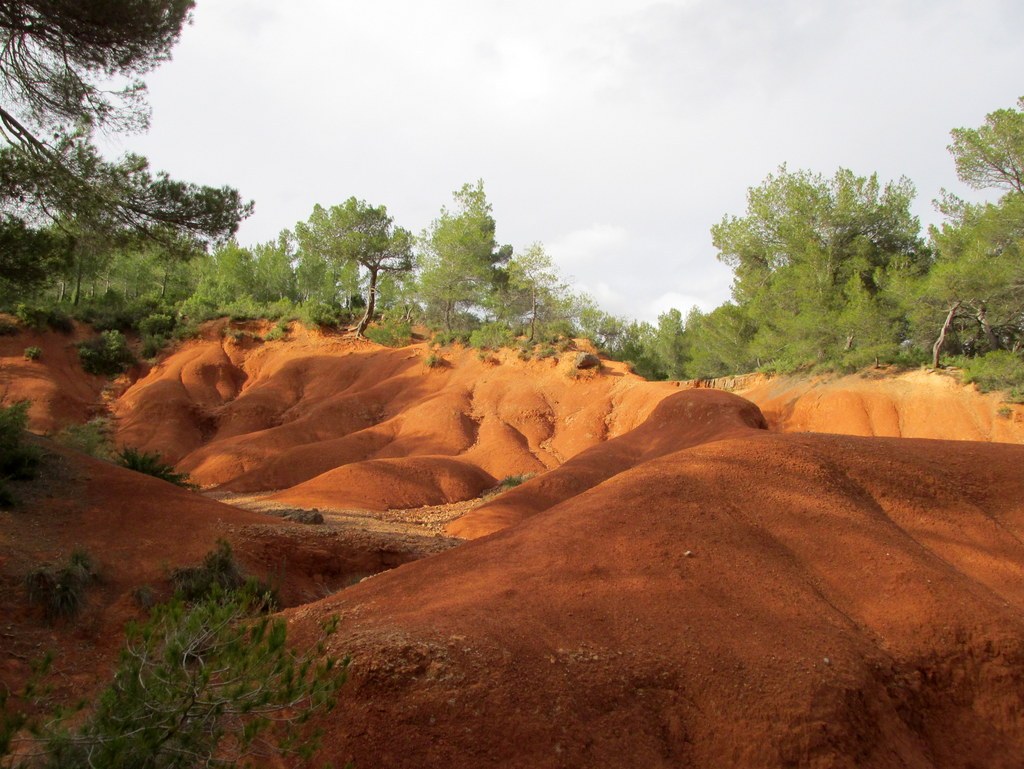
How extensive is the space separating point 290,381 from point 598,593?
29.0 metres

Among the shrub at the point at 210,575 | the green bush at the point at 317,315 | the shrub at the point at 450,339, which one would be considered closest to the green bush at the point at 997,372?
the shrub at the point at 450,339

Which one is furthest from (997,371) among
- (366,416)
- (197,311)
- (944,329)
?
(197,311)

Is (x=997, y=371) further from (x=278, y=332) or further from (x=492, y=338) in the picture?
(x=278, y=332)

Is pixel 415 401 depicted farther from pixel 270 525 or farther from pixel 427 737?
pixel 427 737

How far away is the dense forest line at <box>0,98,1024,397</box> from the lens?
75.5 feet

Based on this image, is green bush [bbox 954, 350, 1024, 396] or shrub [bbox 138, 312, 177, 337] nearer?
green bush [bbox 954, 350, 1024, 396]

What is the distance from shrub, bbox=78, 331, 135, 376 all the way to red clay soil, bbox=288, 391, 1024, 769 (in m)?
32.5

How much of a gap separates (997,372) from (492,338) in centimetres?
2113

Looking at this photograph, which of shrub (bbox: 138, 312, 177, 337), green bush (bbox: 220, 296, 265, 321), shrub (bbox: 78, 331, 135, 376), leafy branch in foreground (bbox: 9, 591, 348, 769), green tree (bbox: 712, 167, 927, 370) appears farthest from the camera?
green bush (bbox: 220, 296, 265, 321)

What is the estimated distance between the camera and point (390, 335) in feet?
117

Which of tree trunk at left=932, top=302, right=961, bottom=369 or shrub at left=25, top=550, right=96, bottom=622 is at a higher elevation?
tree trunk at left=932, top=302, right=961, bottom=369

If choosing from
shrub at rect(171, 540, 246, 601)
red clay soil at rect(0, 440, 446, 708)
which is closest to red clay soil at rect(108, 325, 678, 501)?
red clay soil at rect(0, 440, 446, 708)

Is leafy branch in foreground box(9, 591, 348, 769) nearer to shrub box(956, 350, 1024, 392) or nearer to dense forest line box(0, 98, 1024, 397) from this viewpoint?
dense forest line box(0, 98, 1024, 397)

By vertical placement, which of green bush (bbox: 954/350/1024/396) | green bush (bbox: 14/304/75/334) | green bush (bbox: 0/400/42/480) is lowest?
green bush (bbox: 954/350/1024/396)
